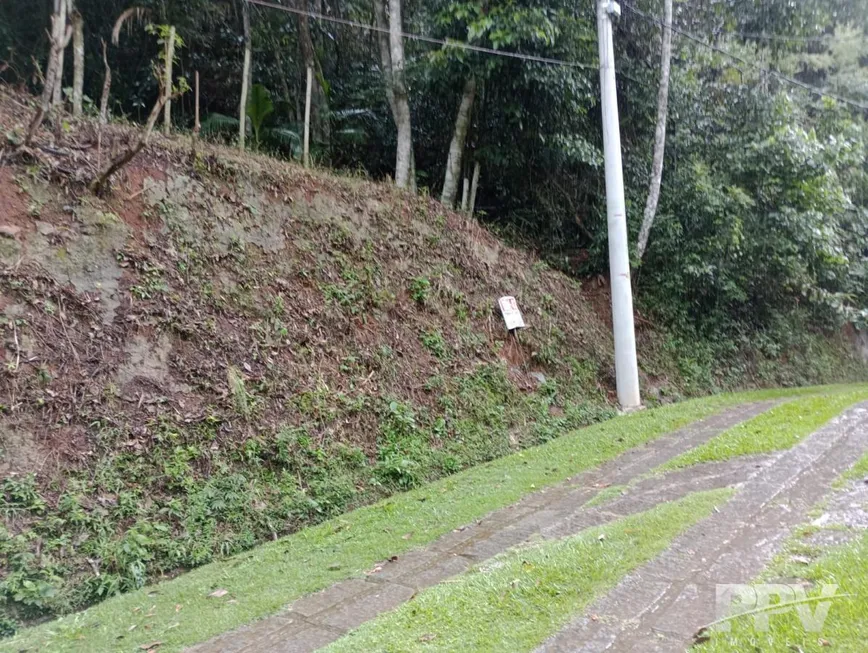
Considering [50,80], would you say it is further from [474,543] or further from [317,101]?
[474,543]

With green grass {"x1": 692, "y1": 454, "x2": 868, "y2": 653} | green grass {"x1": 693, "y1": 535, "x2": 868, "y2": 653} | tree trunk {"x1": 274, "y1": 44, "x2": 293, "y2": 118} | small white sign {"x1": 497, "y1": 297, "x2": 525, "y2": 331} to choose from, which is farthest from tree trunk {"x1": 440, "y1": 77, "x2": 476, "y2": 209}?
green grass {"x1": 693, "y1": 535, "x2": 868, "y2": 653}

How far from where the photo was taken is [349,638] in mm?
3625

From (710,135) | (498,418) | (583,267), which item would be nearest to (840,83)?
(710,135)

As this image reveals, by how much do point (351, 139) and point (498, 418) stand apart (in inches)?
279

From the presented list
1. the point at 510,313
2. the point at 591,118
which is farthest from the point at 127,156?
the point at 591,118

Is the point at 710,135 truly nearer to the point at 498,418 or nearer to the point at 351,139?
the point at 351,139

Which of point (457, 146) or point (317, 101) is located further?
point (317, 101)

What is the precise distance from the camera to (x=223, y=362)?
7020mm

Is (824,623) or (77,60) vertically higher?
(77,60)

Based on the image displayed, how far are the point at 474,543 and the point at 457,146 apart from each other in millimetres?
8837

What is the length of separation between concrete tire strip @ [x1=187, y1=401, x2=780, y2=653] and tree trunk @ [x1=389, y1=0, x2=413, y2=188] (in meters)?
6.79

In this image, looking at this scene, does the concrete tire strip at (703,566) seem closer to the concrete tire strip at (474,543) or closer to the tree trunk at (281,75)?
the concrete tire strip at (474,543)

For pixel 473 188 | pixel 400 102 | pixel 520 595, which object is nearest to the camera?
pixel 520 595

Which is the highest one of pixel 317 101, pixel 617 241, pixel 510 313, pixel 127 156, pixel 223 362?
pixel 317 101
